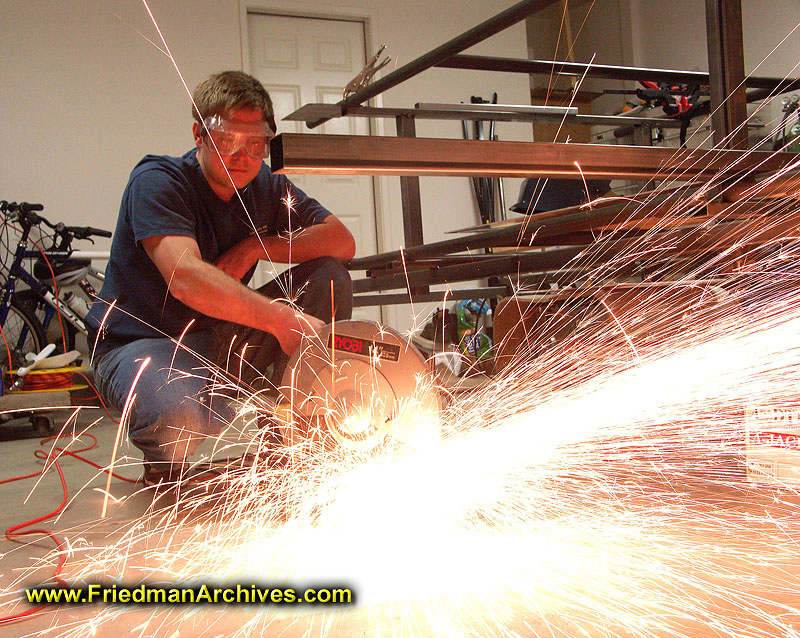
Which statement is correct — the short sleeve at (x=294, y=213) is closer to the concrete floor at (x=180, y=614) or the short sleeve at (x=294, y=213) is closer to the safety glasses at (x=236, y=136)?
the safety glasses at (x=236, y=136)

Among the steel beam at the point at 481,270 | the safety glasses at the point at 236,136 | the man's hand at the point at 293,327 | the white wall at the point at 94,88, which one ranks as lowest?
the man's hand at the point at 293,327

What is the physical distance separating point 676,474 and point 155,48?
16.3 ft

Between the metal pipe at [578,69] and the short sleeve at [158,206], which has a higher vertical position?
the metal pipe at [578,69]

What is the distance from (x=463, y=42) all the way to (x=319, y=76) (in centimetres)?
354

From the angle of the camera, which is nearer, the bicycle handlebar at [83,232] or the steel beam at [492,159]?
the steel beam at [492,159]

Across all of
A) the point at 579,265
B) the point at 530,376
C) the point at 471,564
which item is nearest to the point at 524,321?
the point at 579,265

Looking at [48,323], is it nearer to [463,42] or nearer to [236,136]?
[236,136]

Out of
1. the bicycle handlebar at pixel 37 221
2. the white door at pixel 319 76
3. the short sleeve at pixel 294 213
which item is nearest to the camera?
the short sleeve at pixel 294 213

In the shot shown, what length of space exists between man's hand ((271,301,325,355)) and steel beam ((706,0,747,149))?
1.13 meters

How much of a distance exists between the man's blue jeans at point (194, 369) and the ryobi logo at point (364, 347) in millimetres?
409

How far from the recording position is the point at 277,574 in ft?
4.17

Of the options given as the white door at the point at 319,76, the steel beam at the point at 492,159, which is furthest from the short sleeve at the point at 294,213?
the white door at the point at 319,76

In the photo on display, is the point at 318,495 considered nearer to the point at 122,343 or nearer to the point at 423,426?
the point at 423,426

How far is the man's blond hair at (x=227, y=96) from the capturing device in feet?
6.20
